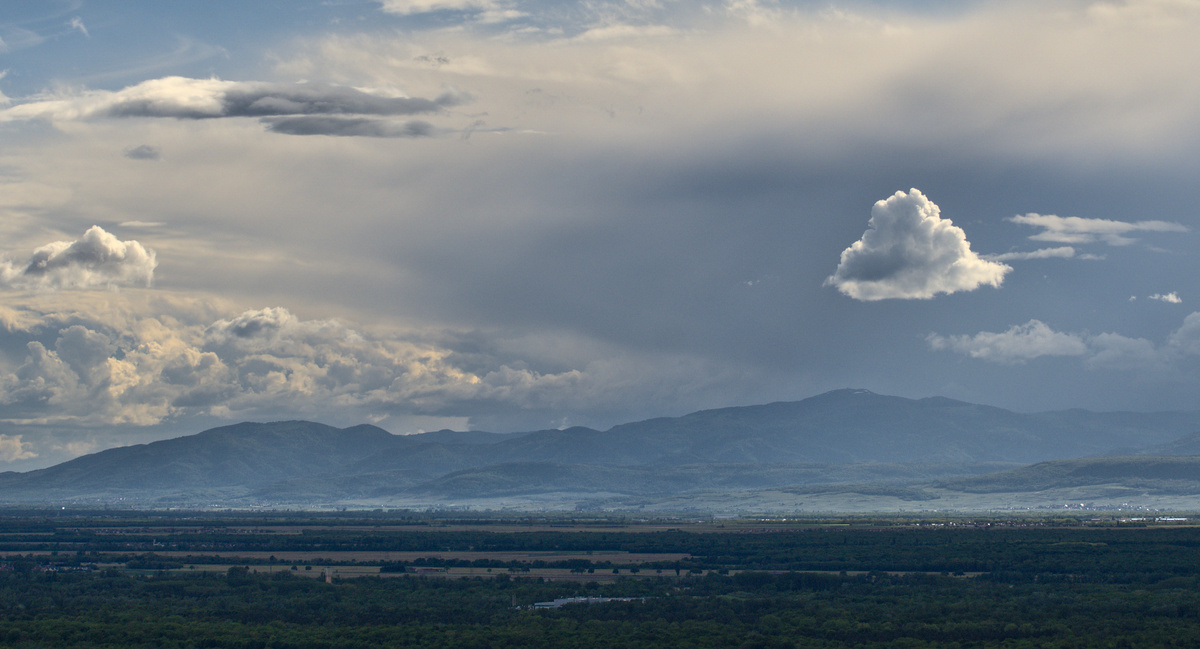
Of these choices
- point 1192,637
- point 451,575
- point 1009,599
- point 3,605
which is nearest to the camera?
point 1192,637

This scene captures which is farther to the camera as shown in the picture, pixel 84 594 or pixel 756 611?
pixel 84 594

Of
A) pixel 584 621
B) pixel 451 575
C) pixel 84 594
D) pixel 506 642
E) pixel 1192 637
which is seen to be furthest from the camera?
pixel 451 575

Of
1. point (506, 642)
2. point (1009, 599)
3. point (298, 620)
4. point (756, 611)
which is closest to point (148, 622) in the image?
point (298, 620)

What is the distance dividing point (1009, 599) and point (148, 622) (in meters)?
94.8

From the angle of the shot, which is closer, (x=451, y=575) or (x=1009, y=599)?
(x=1009, y=599)

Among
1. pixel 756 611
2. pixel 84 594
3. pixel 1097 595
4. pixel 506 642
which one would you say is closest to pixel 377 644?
pixel 506 642

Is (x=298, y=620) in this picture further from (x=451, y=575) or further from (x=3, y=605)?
(x=451, y=575)

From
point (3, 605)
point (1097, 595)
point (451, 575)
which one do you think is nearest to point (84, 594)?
point (3, 605)

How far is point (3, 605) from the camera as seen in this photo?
157750mm

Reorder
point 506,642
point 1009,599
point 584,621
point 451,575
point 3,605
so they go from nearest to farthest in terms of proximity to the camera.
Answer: point 506,642, point 584,621, point 1009,599, point 3,605, point 451,575

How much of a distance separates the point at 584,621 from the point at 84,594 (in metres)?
74.4

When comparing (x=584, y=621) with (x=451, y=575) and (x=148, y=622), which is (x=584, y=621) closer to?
(x=148, y=622)

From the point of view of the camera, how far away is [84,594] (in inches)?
6703

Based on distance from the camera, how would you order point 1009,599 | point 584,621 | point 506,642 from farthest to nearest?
point 1009,599 → point 584,621 → point 506,642
